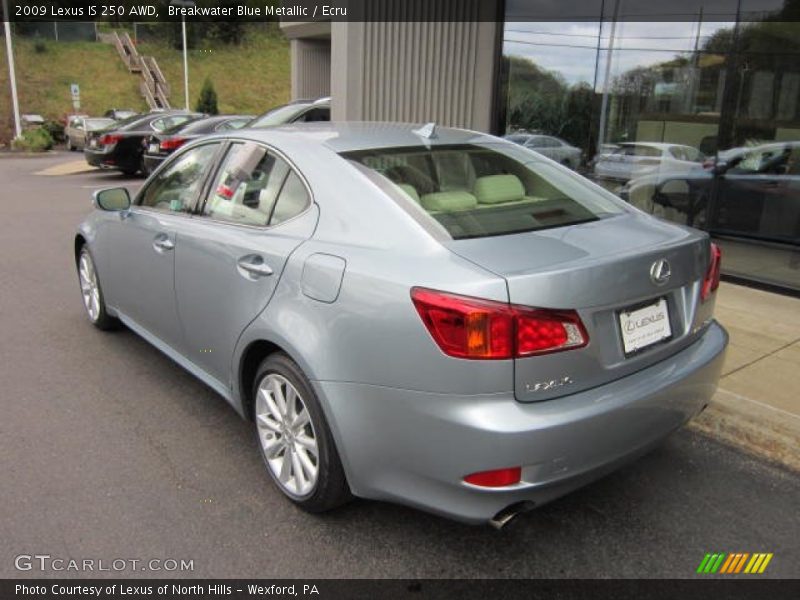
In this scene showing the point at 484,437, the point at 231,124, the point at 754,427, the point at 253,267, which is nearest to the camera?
the point at 484,437

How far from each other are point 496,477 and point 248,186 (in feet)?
6.23

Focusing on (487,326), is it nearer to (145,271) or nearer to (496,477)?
(496,477)

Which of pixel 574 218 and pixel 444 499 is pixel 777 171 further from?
pixel 444 499

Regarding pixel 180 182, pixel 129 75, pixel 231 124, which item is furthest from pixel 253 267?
pixel 129 75

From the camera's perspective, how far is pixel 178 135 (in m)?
14.6

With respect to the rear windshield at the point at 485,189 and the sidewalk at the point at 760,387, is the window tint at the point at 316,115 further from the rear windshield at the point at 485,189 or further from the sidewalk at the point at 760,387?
the rear windshield at the point at 485,189

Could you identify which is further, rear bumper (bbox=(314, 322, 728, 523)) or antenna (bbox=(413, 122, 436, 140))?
antenna (bbox=(413, 122, 436, 140))

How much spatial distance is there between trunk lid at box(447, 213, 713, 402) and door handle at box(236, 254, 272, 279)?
864 millimetres

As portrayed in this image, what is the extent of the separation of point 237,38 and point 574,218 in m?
57.8

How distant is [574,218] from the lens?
300 centimetres

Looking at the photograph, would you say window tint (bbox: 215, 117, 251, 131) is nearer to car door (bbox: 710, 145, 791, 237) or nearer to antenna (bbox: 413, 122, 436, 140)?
car door (bbox: 710, 145, 791, 237)

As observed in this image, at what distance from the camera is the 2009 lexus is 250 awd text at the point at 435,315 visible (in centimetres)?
230

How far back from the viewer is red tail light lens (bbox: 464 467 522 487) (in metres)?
2.29

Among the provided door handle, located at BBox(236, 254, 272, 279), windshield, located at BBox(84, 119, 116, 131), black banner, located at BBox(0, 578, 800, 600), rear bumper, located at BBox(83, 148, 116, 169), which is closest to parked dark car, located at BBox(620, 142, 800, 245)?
black banner, located at BBox(0, 578, 800, 600)
